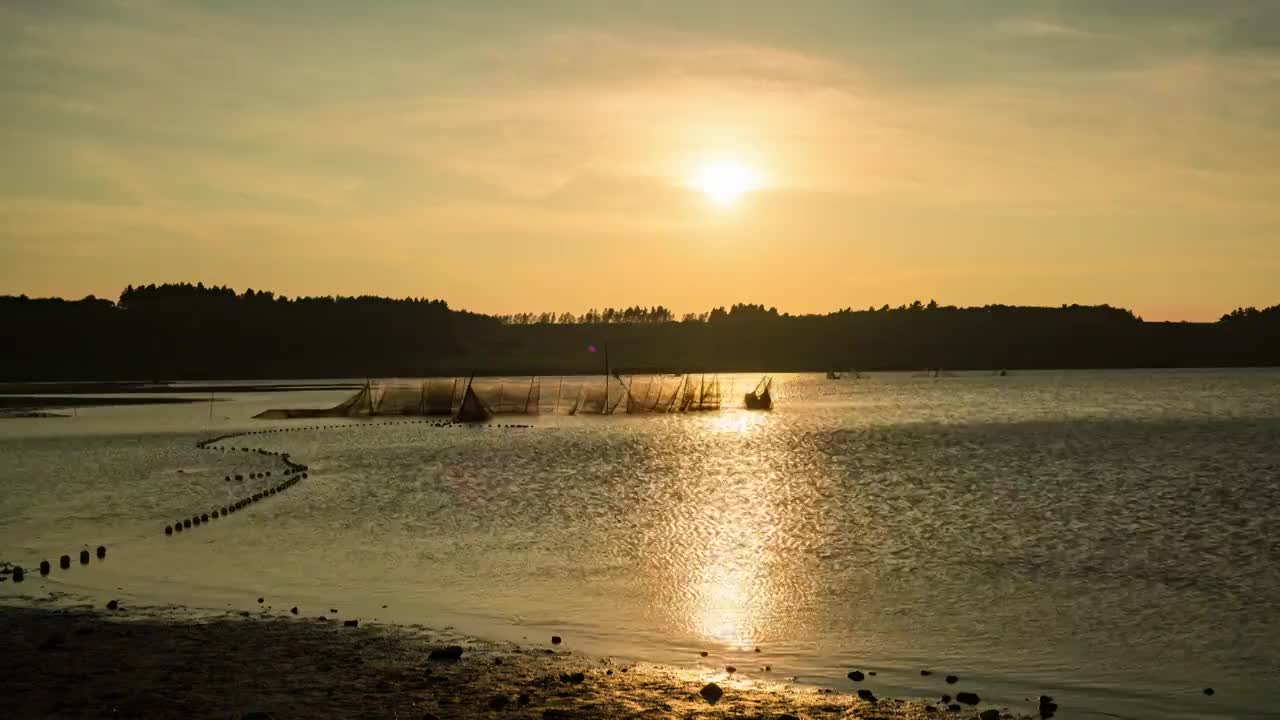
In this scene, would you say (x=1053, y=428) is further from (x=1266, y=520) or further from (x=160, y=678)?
(x=160, y=678)

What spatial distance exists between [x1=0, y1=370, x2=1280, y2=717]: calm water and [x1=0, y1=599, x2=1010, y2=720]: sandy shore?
4.41ft

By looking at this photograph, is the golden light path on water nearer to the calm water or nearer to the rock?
the calm water

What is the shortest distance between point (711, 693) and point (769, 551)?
14031mm

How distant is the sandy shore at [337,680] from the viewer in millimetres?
13891

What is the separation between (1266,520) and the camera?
3288cm

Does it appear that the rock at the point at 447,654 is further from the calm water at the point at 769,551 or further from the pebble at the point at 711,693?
the pebble at the point at 711,693

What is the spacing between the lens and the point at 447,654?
16734 mm

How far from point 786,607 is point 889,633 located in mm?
2590

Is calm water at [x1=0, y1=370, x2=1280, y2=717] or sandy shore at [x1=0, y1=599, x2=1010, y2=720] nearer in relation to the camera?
sandy shore at [x1=0, y1=599, x2=1010, y2=720]

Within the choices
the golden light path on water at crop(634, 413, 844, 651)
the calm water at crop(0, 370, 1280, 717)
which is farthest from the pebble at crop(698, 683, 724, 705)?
the golden light path on water at crop(634, 413, 844, 651)

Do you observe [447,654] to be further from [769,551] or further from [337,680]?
[769,551]

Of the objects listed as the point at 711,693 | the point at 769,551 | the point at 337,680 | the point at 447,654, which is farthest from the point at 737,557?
the point at 337,680

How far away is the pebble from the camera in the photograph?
47.4 feet

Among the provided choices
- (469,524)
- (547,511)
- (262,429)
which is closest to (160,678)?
(469,524)
